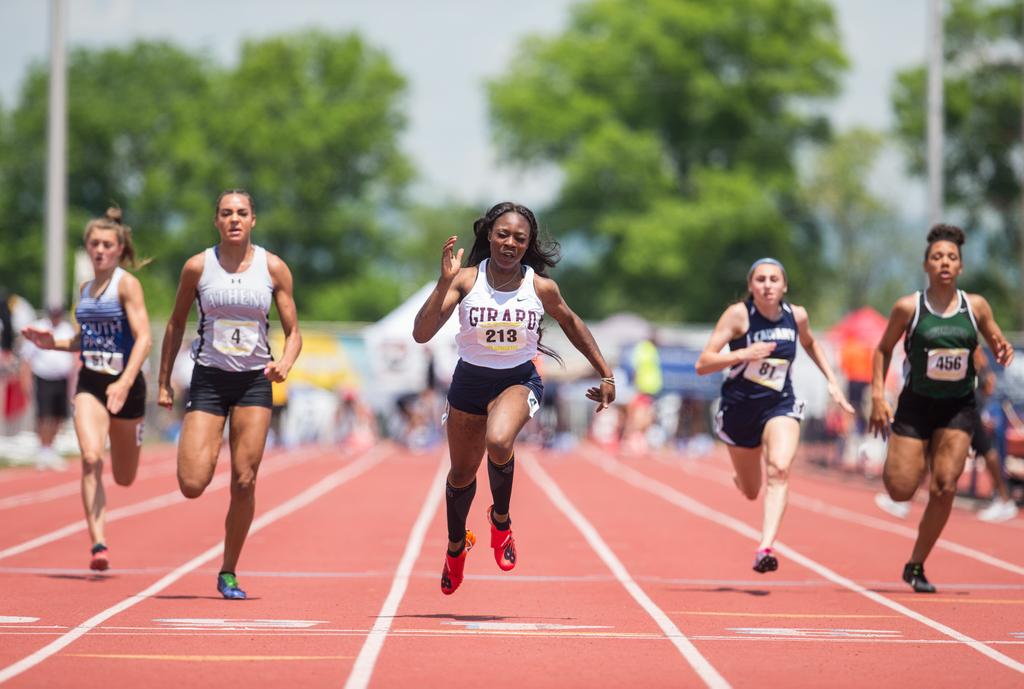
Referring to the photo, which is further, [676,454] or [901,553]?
[676,454]

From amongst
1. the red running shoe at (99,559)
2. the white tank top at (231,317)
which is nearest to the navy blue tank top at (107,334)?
the red running shoe at (99,559)

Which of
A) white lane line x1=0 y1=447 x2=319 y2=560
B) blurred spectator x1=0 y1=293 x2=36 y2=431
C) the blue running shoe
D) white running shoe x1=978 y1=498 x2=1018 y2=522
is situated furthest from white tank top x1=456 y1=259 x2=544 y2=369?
blurred spectator x1=0 y1=293 x2=36 y2=431

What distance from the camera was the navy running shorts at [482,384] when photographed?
9148mm

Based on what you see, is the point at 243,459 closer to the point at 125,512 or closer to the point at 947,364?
the point at 947,364

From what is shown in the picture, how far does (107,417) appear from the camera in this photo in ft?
37.1

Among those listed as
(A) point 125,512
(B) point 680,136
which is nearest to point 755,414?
(A) point 125,512

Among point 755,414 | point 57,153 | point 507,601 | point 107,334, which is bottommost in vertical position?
point 507,601

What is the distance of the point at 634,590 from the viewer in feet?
36.1

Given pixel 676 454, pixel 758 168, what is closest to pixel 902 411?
pixel 676 454

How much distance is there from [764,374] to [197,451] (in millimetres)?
3814

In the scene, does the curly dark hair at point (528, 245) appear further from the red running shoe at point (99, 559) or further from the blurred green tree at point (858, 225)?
the blurred green tree at point (858, 225)

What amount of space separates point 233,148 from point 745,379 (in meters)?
59.7

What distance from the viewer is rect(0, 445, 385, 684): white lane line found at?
7.38 metres

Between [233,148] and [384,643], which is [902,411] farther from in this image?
[233,148]
